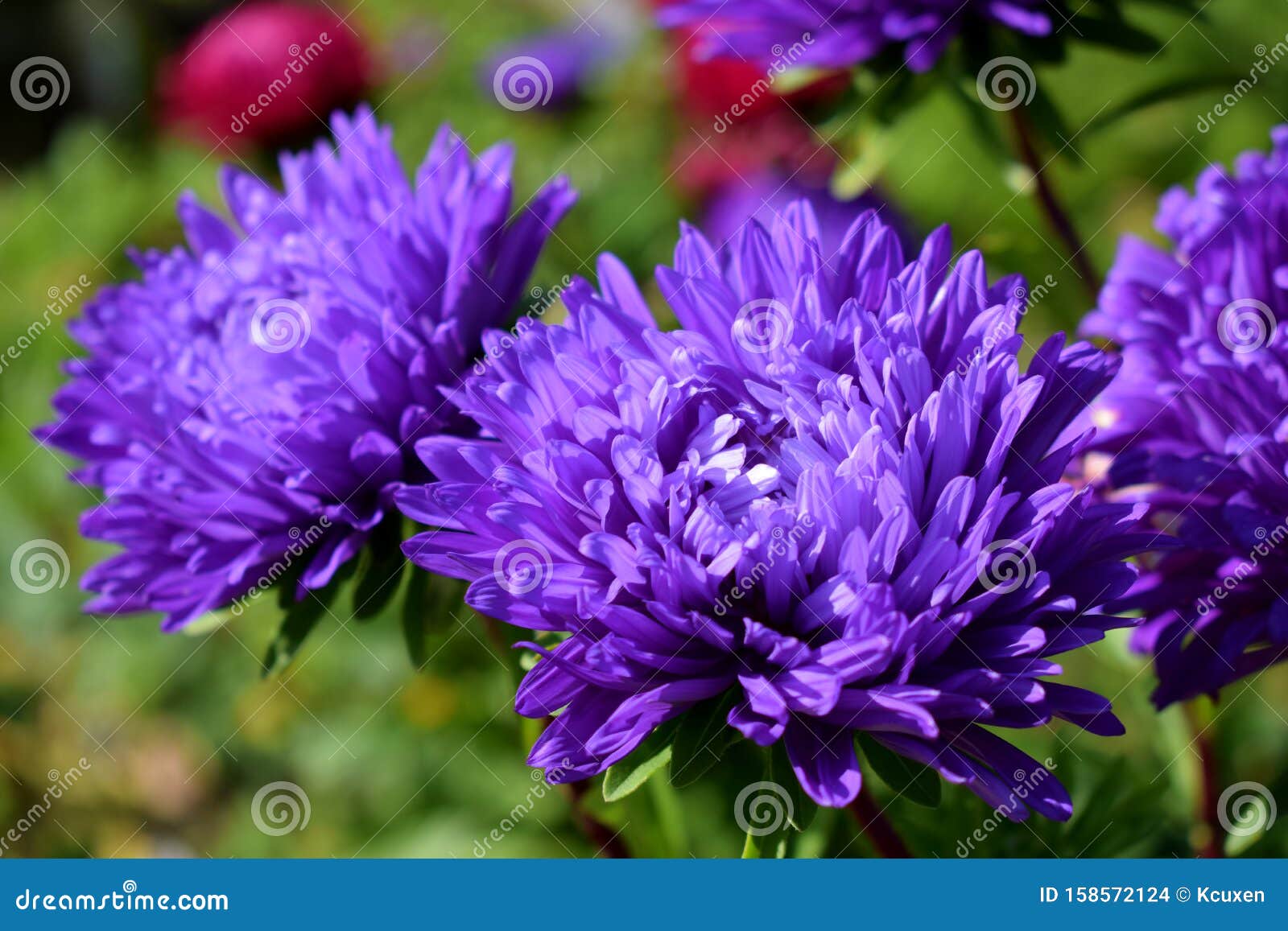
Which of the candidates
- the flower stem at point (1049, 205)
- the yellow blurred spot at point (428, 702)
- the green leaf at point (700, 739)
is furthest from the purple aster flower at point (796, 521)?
the yellow blurred spot at point (428, 702)

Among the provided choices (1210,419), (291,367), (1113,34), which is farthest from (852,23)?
(291,367)

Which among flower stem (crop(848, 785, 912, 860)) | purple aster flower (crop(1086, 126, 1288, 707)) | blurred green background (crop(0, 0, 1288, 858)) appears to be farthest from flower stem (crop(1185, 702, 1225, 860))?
flower stem (crop(848, 785, 912, 860))

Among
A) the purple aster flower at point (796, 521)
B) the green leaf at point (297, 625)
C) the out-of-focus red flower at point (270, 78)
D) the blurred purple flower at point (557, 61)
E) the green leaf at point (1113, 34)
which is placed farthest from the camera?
the blurred purple flower at point (557, 61)

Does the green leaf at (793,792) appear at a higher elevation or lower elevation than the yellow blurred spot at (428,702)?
higher

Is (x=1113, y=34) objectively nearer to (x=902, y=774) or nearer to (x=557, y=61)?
(x=902, y=774)

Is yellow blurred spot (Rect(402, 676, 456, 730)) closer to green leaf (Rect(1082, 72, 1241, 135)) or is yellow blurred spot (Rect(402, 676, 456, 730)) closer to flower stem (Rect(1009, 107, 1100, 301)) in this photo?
flower stem (Rect(1009, 107, 1100, 301))

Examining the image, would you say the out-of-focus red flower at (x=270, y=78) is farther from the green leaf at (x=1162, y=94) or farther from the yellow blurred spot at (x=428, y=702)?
the green leaf at (x=1162, y=94)
